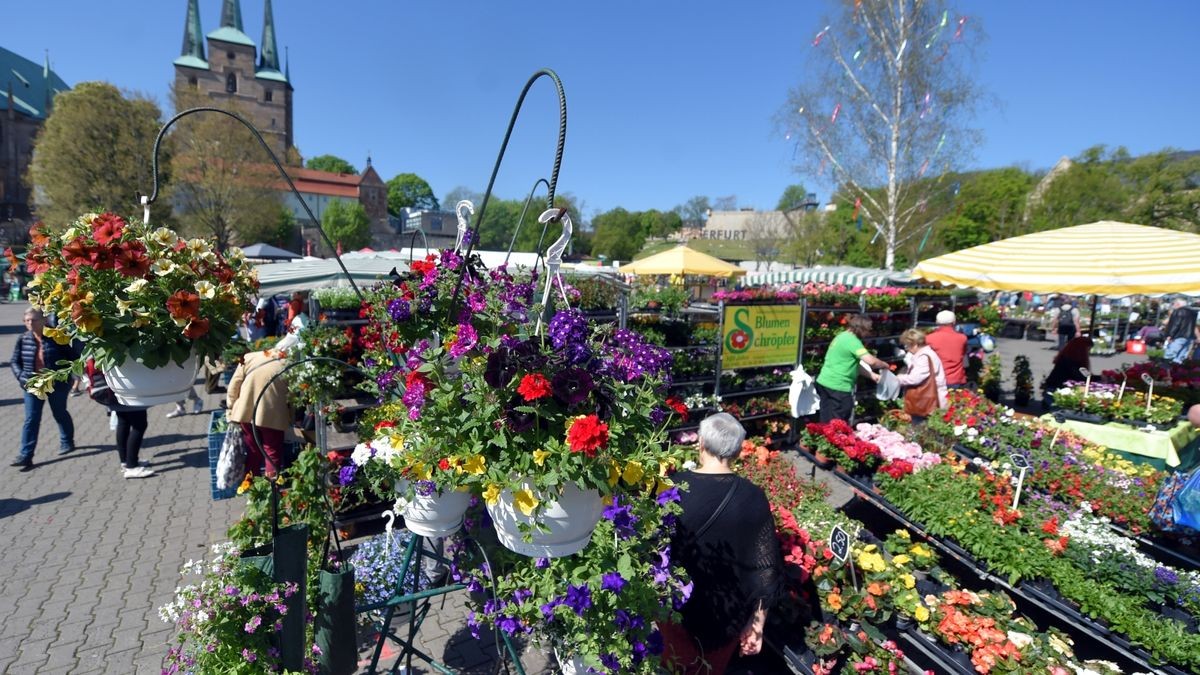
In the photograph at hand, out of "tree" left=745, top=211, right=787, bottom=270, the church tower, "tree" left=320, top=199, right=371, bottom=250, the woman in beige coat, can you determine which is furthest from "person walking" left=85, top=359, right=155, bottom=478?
the church tower

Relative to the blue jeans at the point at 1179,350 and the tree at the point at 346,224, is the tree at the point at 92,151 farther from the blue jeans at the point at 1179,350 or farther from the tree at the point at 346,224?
the blue jeans at the point at 1179,350

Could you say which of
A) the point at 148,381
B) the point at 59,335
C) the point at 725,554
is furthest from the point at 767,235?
the point at 59,335

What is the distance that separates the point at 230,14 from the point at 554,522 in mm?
76261

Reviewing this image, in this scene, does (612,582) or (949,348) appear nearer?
(612,582)

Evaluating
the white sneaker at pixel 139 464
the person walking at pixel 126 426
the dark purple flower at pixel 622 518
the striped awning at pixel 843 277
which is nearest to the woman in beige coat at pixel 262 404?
the person walking at pixel 126 426

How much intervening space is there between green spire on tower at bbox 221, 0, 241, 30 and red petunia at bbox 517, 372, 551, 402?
248 ft

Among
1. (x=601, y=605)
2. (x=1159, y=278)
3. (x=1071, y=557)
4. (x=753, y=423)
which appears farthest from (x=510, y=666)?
(x=1159, y=278)

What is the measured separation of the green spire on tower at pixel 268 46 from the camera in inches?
2445

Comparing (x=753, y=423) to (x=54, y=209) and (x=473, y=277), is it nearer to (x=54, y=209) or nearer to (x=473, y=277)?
(x=473, y=277)

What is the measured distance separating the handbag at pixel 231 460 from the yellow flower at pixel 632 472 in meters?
4.40

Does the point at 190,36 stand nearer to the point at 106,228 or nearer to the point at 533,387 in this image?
the point at 106,228

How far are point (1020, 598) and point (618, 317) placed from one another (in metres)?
4.21

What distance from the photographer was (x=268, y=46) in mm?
62531

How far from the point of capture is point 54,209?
2064cm
